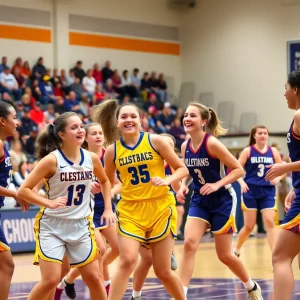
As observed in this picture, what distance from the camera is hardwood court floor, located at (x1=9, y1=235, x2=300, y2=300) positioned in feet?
27.9

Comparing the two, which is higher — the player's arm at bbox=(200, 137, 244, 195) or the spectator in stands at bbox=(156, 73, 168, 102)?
the spectator in stands at bbox=(156, 73, 168, 102)

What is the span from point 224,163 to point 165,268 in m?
1.56

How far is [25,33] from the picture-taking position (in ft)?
78.9

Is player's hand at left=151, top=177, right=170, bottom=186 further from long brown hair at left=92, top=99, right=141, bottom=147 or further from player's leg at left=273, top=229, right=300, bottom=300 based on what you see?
long brown hair at left=92, top=99, right=141, bottom=147

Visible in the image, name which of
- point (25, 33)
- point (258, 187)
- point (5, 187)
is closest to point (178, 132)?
point (25, 33)

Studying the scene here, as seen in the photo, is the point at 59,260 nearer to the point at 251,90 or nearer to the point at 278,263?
the point at 278,263

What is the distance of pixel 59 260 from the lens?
6066mm

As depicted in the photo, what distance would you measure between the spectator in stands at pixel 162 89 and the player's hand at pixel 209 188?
62.7 ft

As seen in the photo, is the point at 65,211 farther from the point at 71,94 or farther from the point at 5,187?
the point at 71,94

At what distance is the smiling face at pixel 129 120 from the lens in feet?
22.0

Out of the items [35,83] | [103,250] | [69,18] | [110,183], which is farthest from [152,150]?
[69,18]

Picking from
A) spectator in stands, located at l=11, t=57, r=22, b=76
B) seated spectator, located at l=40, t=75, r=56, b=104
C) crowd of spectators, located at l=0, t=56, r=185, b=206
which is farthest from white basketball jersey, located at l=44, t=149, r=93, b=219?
spectator in stands, located at l=11, t=57, r=22, b=76

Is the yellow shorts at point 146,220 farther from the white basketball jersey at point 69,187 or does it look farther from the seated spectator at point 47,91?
the seated spectator at point 47,91

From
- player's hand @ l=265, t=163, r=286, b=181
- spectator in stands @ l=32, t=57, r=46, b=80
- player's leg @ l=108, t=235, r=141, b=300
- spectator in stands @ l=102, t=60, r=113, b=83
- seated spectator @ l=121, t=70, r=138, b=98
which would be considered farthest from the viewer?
spectator in stands @ l=102, t=60, r=113, b=83
